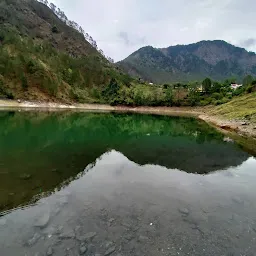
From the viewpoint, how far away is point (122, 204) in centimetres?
1791

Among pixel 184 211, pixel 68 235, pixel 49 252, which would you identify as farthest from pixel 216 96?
pixel 49 252

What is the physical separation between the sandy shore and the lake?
32.4 meters

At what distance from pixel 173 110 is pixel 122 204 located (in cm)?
13197

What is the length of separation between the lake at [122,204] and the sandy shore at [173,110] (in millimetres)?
32393

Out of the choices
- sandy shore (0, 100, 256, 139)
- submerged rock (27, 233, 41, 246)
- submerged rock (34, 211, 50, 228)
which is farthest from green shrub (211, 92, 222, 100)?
submerged rock (27, 233, 41, 246)

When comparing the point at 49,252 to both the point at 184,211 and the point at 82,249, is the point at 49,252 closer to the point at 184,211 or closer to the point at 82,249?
the point at 82,249

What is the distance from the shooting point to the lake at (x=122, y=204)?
12695 millimetres

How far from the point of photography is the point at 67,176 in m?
23.3

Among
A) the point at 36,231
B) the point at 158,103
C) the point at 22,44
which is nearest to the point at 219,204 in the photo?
the point at 36,231

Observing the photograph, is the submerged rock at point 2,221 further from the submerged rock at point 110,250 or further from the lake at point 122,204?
the submerged rock at point 110,250

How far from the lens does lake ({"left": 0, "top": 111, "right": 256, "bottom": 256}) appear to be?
12.7 meters

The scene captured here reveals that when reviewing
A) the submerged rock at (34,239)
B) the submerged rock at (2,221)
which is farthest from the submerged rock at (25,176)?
the submerged rock at (34,239)

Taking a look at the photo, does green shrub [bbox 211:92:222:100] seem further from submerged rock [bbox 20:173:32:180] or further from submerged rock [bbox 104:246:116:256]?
submerged rock [bbox 104:246:116:256]

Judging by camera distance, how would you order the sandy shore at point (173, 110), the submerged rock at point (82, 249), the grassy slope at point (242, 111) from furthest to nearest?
the grassy slope at point (242, 111) < the sandy shore at point (173, 110) < the submerged rock at point (82, 249)
